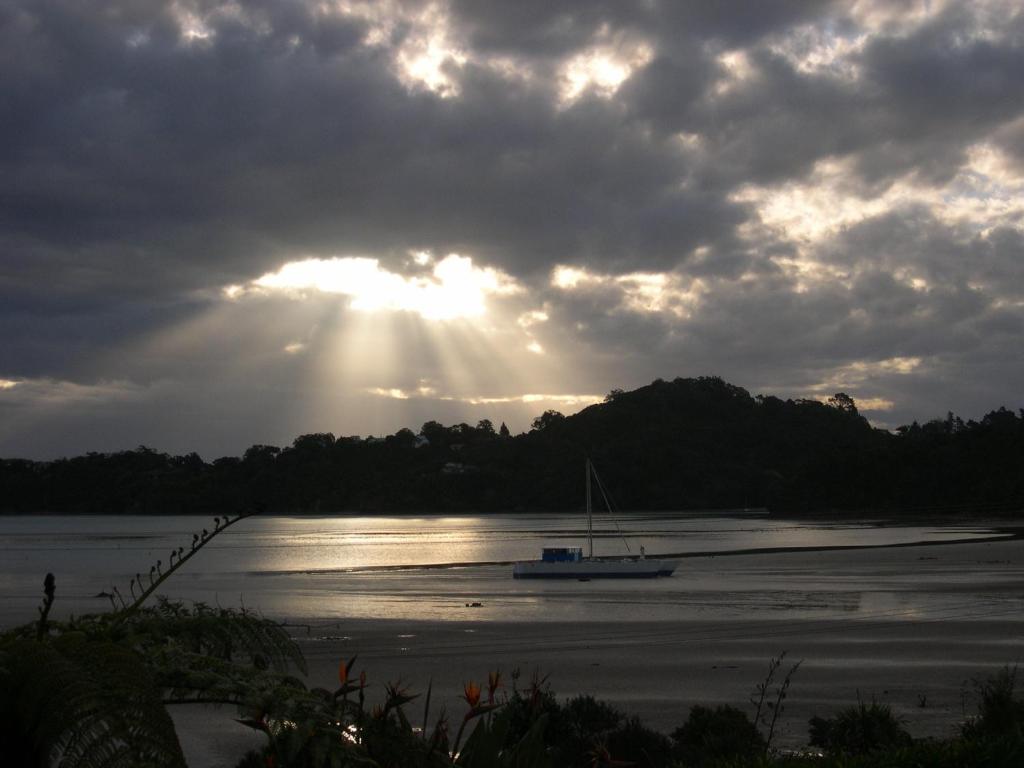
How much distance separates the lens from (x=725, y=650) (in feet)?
72.9

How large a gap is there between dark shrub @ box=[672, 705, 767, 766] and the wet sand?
1.50 meters

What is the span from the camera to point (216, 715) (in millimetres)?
14453

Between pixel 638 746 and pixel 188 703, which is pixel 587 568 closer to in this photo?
pixel 638 746

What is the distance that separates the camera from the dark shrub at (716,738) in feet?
32.2

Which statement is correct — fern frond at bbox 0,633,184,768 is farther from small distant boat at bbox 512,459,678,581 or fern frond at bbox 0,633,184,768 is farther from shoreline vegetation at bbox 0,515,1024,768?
small distant boat at bbox 512,459,678,581

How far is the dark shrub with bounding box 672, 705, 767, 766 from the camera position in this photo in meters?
9.80

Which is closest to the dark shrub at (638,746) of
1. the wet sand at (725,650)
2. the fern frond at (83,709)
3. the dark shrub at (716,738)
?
the dark shrub at (716,738)

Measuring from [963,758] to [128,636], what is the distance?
15.8 feet

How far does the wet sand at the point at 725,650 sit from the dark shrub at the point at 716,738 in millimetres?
1500

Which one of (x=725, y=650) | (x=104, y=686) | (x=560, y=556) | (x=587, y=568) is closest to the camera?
(x=104, y=686)

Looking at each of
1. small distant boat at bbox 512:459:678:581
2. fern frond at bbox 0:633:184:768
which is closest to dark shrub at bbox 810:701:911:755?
fern frond at bbox 0:633:184:768

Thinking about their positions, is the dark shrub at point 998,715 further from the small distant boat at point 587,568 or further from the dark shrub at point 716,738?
the small distant boat at point 587,568

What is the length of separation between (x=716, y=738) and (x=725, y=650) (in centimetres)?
1246

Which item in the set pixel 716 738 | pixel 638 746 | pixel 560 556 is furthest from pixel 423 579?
pixel 716 738
